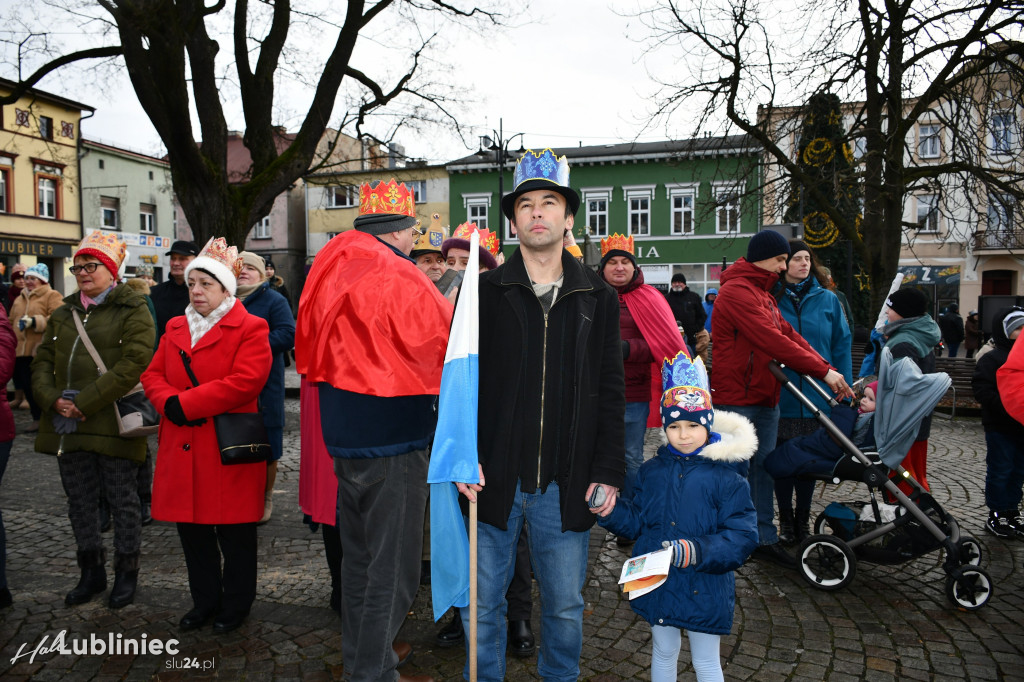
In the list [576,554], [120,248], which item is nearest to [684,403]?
[576,554]

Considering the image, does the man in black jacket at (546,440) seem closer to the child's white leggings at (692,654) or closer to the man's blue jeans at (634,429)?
the child's white leggings at (692,654)

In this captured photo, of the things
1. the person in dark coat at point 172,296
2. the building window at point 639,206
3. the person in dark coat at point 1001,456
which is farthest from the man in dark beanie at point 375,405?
the building window at point 639,206

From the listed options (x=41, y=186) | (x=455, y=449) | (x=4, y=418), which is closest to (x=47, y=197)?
(x=41, y=186)

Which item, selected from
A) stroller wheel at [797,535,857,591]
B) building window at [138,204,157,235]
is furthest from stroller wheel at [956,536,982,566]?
building window at [138,204,157,235]

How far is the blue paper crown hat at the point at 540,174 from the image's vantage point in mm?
2852

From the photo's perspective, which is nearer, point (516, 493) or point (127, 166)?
point (516, 493)

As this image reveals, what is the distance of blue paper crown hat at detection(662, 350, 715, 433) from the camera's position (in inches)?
115

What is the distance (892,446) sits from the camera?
4.29m

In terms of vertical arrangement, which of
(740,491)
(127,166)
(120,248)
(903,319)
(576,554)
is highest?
(127,166)

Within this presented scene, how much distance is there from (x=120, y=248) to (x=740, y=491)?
3.98 meters

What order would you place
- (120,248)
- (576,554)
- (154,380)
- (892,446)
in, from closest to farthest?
(576,554) → (154,380) → (892,446) → (120,248)

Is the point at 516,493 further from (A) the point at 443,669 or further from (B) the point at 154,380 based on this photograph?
(B) the point at 154,380

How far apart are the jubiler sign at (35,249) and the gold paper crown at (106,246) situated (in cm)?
2892

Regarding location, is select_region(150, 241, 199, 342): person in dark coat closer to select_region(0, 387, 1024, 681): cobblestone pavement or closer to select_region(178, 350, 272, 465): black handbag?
select_region(0, 387, 1024, 681): cobblestone pavement
